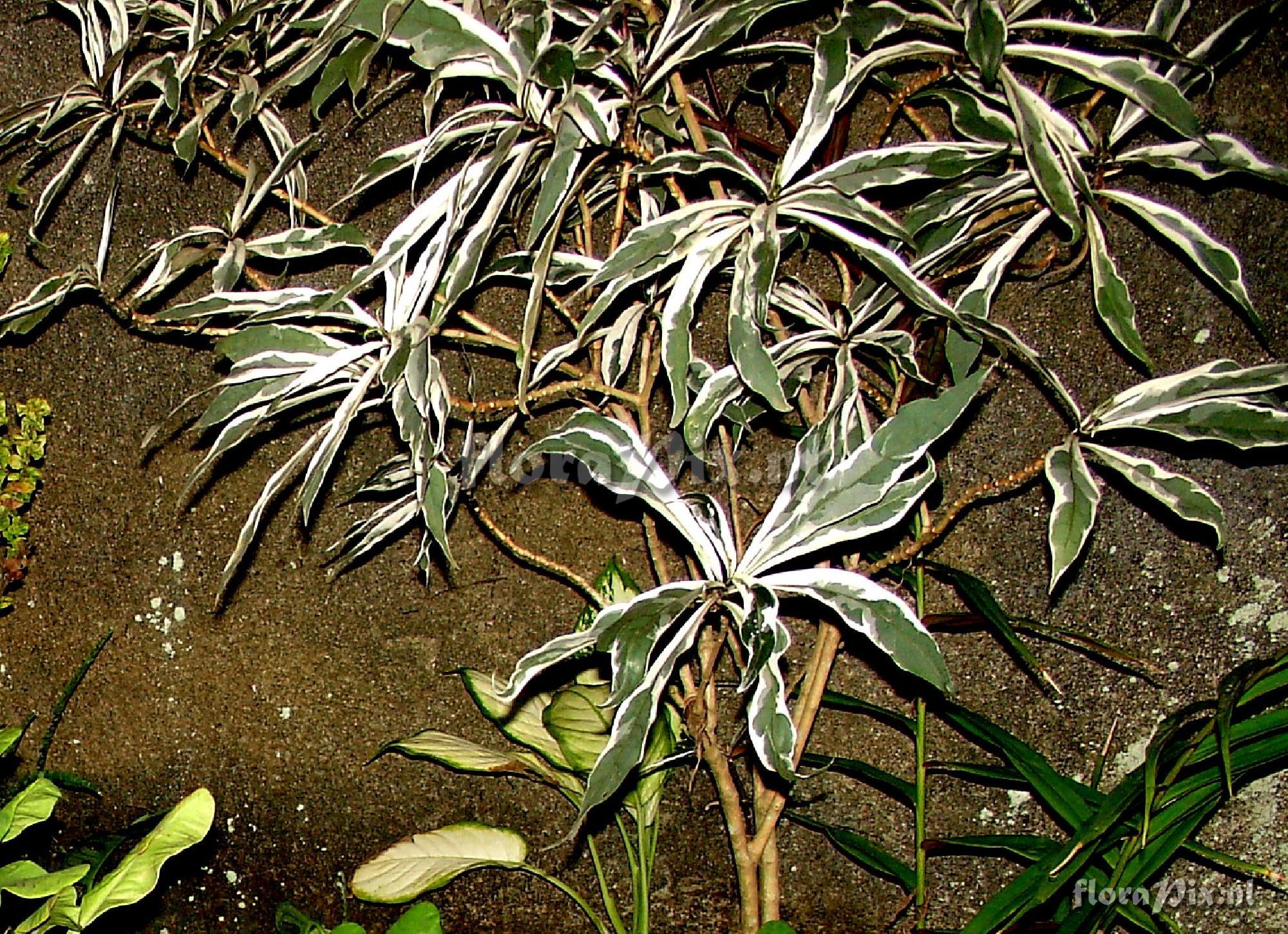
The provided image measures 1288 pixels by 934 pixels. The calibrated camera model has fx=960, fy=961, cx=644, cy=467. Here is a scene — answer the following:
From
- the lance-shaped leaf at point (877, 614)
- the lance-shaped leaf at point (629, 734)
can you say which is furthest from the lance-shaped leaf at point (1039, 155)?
the lance-shaped leaf at point (629, 734)

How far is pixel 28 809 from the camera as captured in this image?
0.91m

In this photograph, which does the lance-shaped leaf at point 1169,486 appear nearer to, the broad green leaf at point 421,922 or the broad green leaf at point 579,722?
the broad green leaf at point 579,722

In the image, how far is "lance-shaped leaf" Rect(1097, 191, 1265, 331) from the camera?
2.82ft

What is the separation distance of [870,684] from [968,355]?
54 cm

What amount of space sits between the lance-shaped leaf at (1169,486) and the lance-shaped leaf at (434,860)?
2.76ft

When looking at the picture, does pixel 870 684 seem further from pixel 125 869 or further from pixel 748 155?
pixel 125 869

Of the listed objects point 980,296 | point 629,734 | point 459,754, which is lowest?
point 459,754

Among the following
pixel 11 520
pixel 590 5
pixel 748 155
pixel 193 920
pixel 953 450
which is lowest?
pixel 193 920

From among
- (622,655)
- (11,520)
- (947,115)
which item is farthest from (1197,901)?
(11,520)

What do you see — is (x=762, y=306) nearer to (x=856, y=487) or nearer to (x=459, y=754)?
(x=856, y=487)

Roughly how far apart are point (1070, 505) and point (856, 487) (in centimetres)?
24

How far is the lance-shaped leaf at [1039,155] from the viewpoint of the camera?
Answer: 741 mm

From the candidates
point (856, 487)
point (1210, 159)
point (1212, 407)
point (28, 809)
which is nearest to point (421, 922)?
point (28, 809)

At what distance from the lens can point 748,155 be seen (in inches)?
47.0
